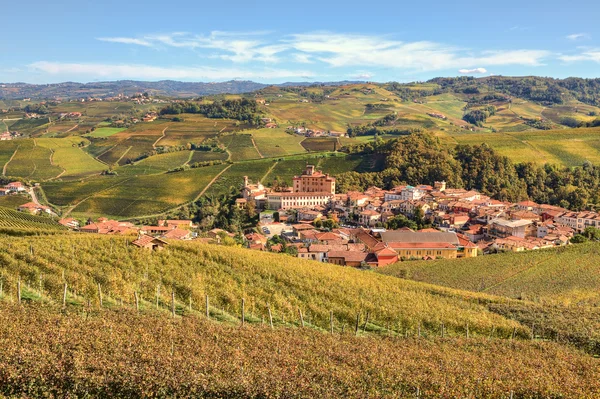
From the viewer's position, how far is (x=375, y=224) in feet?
242

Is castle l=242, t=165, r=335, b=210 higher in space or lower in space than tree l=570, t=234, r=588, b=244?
higher

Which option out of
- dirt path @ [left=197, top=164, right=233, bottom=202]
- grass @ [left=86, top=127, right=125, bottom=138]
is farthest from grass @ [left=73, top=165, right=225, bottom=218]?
grass @ [left=86, top=127, right=125, bottom=138]

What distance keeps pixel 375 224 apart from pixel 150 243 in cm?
4866

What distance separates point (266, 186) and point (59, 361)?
268 ft

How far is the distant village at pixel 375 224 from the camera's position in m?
56.6

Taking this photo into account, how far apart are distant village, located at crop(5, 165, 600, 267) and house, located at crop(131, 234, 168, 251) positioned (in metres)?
15.6

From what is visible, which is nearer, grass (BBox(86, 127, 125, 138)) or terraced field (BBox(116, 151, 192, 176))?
terraced field (BBox(116, 151, 192, 176))

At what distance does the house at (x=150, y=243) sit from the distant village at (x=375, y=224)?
1559 cm

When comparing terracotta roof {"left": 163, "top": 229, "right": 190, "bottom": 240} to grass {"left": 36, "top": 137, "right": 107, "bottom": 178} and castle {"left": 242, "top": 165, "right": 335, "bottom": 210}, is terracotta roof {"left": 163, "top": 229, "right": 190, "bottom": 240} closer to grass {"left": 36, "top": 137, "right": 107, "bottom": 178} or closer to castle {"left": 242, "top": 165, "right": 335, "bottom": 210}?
castle {"left": 242, "top": 165, "right": 335, "bottom": 210}

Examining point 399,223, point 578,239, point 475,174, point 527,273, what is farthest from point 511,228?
point 475,174

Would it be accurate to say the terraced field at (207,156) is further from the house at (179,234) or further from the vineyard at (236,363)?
the vineyard at (236,363)

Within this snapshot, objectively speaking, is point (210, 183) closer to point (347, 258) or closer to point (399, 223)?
point (399, 223)

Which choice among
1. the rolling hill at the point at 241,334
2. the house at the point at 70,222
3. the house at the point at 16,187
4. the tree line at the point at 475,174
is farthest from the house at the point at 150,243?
the house at the point at 16,187

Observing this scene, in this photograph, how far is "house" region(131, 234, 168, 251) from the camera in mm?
29500
